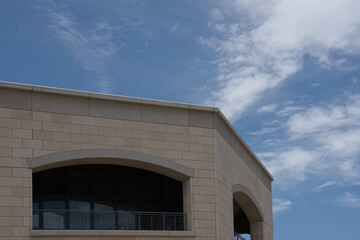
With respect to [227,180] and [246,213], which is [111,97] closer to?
[227,180]

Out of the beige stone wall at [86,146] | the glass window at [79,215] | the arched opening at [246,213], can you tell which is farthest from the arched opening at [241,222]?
the glass window at [79,215]

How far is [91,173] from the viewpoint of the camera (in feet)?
94.4

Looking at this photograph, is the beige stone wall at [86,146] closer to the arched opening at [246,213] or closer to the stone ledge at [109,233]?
the stone ledge at [109,233]

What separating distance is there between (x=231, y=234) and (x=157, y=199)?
4053mm

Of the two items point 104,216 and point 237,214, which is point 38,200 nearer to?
point 104,216

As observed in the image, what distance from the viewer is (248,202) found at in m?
34.5

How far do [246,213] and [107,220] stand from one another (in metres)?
11.2

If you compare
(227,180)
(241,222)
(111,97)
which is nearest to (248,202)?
(227,180)

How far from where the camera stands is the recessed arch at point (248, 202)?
31.9 meters

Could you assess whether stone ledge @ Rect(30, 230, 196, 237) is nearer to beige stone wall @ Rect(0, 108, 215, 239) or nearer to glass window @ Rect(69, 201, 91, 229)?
beige stone wall @ Rect(0, 108, 215, 239)

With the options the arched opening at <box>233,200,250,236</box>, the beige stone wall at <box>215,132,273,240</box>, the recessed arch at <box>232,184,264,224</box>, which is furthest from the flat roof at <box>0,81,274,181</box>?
the arched opening at <box>233,200,250,236</box>

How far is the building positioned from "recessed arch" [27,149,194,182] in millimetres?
45

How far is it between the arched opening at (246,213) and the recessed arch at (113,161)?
15.2 feet

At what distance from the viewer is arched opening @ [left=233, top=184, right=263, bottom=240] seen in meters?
32.8
